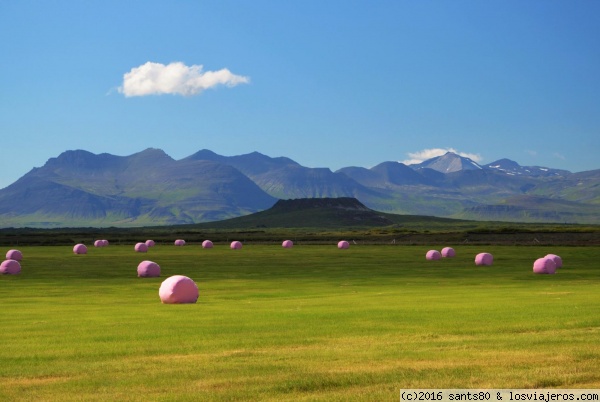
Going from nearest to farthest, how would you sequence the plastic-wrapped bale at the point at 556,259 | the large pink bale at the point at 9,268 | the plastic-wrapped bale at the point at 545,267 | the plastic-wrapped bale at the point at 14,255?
the plastic-wrapped bale at the point at 545,267 < the large pink bale at the point at 9,268 < the plastic-wrapped bale at the point at 556,259 < the plastic-wrapped bale at the point at 14,255

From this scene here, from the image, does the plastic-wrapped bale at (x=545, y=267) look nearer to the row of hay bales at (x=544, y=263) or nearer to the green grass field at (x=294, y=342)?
the row of hay bales at (x=544, y=263)

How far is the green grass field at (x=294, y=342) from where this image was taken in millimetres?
15055

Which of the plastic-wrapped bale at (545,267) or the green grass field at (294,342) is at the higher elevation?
the green grass field at (294,342)

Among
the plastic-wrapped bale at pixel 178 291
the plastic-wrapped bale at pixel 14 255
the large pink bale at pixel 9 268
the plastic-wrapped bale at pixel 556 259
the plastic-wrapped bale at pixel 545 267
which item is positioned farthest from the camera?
the plastic-wrapped bale at pixel 14 255

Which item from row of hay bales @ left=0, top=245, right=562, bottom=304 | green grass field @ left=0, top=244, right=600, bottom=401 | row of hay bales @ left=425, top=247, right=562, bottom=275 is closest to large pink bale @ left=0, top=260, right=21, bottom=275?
row of hay bales @ left=0, top=245, right=562, bottom=304

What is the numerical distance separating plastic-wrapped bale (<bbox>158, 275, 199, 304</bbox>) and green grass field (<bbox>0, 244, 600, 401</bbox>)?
25.3 inches

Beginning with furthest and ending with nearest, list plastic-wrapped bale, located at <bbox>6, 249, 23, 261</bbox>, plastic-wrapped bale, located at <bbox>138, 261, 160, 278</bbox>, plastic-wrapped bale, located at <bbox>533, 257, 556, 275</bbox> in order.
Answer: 1. plastic-wrapped bale, located at <bbox>6, 249, 23, 261</bbox>
2. plastic-wrapped bale, located at <bbox>533, 257, 556, 275</bbox>
3. plastic-wrapped bale, located at <bbox>138, 261, 160, 278</bbox>

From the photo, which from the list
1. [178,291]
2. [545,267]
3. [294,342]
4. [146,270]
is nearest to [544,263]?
[545,267]

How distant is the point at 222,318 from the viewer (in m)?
27.1

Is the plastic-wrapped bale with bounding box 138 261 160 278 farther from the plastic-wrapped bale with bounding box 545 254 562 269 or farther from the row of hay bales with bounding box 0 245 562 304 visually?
the plastic-wrapped bale with bounding box 545 254 562 269

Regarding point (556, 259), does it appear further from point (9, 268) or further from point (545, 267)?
point (9, 268)

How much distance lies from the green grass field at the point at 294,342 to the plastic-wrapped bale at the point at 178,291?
64 cm

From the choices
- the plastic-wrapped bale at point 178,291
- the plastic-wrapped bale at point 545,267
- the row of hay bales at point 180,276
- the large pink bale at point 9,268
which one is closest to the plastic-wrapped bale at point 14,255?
the row of hay bales at point 180,276

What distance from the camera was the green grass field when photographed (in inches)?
593
